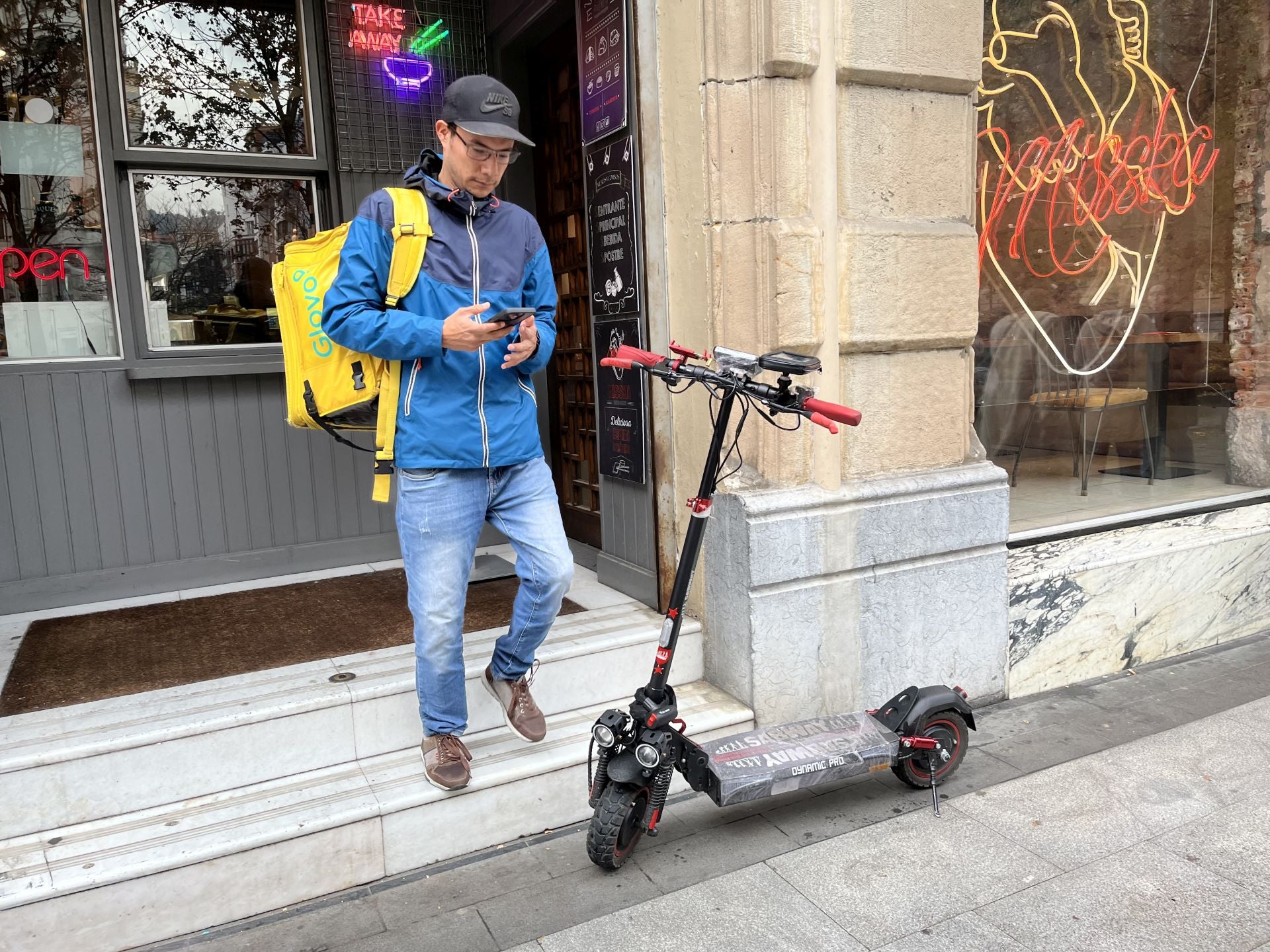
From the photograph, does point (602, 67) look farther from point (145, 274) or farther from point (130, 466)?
point (130, 466)

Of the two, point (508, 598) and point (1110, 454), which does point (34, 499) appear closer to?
point (508, 598)

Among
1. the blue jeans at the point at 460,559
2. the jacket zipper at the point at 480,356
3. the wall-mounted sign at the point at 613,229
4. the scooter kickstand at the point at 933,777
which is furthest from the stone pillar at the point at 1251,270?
the jacket zipper at the point at 480,356

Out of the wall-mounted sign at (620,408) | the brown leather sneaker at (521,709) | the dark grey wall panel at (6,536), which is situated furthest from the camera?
the dark grey wall panel at (6,536)

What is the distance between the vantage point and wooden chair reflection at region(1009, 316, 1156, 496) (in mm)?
5422

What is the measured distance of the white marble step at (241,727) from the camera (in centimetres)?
305

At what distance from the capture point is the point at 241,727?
3268 millimetres

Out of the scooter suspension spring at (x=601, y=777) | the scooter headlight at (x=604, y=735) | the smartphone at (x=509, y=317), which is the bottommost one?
the scooter suspension spring at (x=601, y=777)

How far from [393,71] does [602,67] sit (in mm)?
1421

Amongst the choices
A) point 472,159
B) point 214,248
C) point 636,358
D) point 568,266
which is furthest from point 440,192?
point 214,248

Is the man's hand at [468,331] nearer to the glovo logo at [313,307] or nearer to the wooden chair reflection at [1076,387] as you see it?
the glovo logo at [313,307]

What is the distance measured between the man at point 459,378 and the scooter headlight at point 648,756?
56cm

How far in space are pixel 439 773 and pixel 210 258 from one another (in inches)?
129

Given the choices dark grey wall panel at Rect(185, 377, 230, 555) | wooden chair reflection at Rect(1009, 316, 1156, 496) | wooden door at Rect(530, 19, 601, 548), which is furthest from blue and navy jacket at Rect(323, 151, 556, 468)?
wooden chair reflection at Rect(1009, 316, 1156, 496)

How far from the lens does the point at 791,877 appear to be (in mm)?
3086
